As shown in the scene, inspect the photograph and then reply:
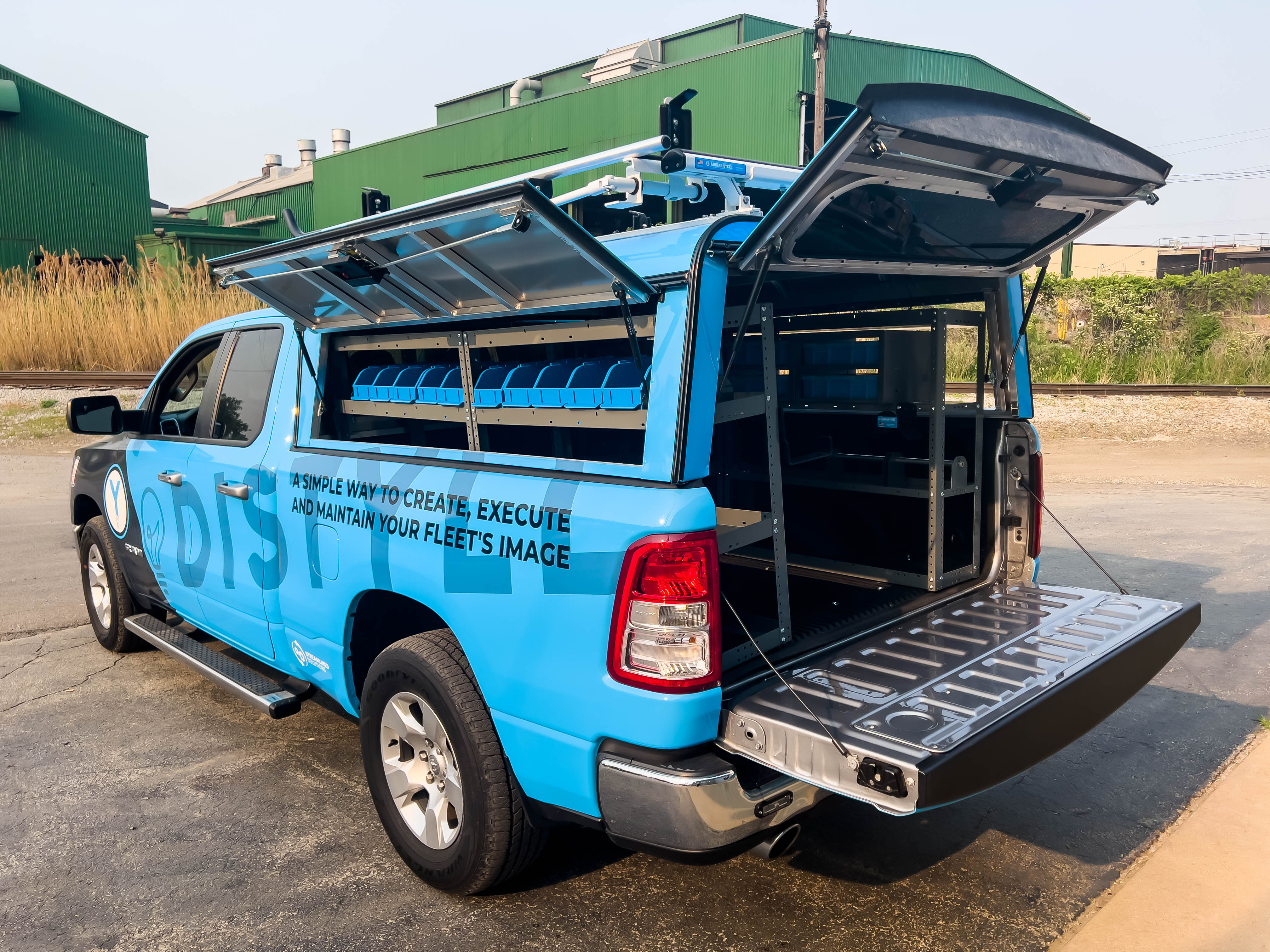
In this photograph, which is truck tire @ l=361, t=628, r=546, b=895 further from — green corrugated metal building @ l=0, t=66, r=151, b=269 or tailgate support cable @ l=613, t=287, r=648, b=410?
green corrugated metal building @ l=0, t=66, r=151, b=269

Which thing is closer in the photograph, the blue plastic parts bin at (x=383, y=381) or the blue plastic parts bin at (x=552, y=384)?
the blue plastic parts bin at (x=552, y=384)

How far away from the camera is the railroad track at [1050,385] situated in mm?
15250

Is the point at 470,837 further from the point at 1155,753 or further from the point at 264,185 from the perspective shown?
the point at 264,185

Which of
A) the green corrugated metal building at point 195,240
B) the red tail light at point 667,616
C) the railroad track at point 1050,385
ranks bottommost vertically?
the red tail light at point 667,616

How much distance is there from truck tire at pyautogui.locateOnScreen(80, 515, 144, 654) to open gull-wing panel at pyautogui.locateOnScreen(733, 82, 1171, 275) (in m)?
4.46

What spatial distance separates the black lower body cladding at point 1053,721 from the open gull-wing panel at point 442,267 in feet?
4.83

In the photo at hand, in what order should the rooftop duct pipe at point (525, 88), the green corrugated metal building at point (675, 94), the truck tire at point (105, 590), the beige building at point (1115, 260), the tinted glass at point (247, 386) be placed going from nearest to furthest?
the tinted glass at point (247, 386) < the truck tire at point (105, 590) < the green corrugated metal building at point (675, 94) < the rooftop duct pipe at point (525, 88) < the beige building at point (1115, 260)

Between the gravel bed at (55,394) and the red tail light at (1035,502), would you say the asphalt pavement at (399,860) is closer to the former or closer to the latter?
the red tail light at (1035,502)

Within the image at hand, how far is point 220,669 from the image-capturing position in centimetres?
430

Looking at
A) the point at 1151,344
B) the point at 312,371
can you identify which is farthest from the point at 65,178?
the point at 312,371

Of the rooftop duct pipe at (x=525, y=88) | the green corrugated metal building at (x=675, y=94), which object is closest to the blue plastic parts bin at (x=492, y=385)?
the green corrugated metal building at (x=675, y=94)

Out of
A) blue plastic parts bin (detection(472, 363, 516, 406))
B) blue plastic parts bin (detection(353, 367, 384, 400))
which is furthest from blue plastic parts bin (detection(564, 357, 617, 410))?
blue plastic parts bin (detection(353, 367, 384, 400))

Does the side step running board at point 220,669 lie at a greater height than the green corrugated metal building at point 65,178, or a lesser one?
lesser

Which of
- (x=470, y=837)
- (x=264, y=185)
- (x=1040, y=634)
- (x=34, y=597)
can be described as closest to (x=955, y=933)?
(x=1040, y=634)
